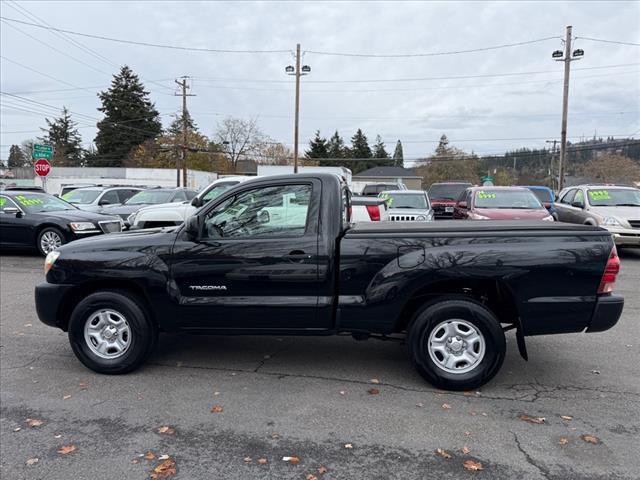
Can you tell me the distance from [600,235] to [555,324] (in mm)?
815

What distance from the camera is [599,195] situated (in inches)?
501

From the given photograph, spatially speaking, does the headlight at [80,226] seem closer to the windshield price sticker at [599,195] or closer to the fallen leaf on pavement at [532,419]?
the fallen leaf on pavement at [532,419]

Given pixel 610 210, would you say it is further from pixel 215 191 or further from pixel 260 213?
pixel 260 213

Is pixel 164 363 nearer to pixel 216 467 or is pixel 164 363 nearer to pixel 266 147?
pixel 216 467

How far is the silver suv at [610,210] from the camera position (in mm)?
11344

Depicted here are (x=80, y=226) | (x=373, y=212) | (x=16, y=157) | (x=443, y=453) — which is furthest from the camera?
(x=16, y=157)

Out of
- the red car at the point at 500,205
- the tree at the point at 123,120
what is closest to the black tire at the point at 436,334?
the red car at the point at 500,205

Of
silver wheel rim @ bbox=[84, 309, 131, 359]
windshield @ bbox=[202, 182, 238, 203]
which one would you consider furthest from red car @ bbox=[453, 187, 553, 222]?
silver wheel rim @ bbox=[84, 309, 131, 359]

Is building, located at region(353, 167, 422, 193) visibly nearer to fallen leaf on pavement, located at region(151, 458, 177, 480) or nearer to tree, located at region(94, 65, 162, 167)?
tree, located at region(94, 65, 162, 167)

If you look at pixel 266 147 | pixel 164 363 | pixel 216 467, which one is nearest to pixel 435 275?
pixel 216 467

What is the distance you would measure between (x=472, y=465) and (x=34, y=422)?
10.5 feet

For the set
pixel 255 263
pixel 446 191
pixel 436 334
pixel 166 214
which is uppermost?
pixel 446 191

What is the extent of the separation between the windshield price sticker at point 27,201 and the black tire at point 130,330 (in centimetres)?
860

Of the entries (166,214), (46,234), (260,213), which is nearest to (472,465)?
(260,213)
